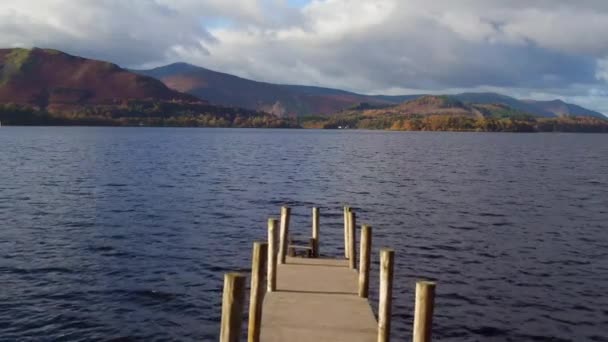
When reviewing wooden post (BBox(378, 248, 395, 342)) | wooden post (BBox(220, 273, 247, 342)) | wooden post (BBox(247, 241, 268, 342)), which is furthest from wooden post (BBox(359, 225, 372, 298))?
wooden post (BBox(220, 273, 247, 342))

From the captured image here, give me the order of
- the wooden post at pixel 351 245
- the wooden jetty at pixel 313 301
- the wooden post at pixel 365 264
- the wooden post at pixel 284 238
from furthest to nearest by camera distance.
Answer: the wooden post at pixel 284 238 → the wooden post at pixel 351 245 → the wooden post at pixel 365 264 → the wooden jetty at pixel 313 301

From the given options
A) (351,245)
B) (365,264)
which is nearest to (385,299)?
(365,264)

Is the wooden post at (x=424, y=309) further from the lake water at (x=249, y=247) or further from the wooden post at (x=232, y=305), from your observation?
the lake water at (x=249, y=247)

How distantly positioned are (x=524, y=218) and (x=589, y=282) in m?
15.4

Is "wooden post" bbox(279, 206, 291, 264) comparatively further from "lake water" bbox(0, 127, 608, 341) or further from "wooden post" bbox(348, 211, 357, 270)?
"lake water" bbox(0, 127, 608, 341)

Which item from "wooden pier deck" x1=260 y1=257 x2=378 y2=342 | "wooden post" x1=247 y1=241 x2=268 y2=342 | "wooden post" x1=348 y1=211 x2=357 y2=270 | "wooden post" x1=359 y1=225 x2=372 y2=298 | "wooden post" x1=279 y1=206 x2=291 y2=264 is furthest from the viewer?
"wooden post" x1=279 y1=206 x2=291 y2=264

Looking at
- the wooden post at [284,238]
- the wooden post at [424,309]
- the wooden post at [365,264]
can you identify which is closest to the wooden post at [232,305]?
the wooden post at [424,309]

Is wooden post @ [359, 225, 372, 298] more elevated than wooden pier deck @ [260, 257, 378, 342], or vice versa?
wooden post @ [359, 225, 372, 298]

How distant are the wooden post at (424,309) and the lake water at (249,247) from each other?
6704 millimetres

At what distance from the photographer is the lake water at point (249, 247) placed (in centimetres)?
1875

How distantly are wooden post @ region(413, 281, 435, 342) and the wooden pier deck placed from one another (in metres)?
2.70

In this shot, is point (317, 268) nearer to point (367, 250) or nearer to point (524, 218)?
point (367, 250)

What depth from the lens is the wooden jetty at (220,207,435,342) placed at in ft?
35.8

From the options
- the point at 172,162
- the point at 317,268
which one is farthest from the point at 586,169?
the point at 317,268
